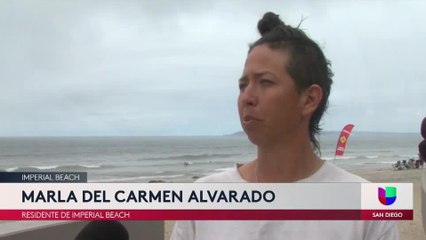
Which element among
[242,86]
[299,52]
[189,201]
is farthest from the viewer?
[189,201]

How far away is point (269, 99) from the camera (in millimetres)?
1021

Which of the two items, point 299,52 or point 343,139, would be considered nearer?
point 299,52

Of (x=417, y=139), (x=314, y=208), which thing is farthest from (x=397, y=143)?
(x=314, y=208)

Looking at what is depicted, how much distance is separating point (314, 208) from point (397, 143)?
271 millimetres

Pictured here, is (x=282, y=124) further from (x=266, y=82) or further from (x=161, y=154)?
(x=161, y=154)

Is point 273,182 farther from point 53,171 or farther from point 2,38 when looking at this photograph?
point 2,38

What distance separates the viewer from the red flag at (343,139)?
44.5 inches

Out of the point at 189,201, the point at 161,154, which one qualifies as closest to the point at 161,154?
the point at 161,154

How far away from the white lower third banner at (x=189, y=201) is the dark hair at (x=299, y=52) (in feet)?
0.72

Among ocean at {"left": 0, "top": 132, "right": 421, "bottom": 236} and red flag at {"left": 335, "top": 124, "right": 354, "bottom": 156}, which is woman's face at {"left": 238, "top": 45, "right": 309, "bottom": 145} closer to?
ocean at {"left": 0, "top": 132, "right": 421, "bottom": 236}

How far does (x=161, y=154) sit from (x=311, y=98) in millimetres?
389

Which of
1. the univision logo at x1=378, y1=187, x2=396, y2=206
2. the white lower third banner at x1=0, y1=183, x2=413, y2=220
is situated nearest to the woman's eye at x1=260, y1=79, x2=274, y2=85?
the white lower third banner at x1=0, y1=183, x2=413, y2=220

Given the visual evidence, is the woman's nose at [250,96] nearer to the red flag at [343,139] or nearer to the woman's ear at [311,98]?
the woman's ear at [311,98]

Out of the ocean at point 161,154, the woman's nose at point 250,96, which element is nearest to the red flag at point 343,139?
the ocean at point 161,154
